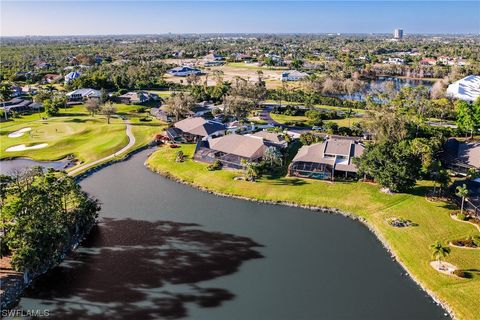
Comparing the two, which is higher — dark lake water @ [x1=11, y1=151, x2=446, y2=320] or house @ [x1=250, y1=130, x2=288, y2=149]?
house @ [x1=250, y1=130, x2=288, y2=149]

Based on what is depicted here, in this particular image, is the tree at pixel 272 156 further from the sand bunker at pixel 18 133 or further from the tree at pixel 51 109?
the tree at pixel 51 109

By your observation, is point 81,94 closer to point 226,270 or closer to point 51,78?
point 51,78

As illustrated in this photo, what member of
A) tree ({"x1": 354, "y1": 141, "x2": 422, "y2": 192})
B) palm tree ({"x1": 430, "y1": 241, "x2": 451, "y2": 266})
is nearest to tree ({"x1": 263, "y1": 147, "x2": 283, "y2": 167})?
tree ({"x1": 354, "y1": 141, "x2": 422, "y2": 192})

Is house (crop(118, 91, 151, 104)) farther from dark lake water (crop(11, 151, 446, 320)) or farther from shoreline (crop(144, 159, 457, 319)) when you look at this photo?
dark lake water (crop(11, 151, 446, 320))

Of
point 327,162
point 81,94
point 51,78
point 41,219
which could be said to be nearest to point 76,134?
point 81,94

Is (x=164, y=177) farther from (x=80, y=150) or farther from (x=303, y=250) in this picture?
(x=303, y=250)
